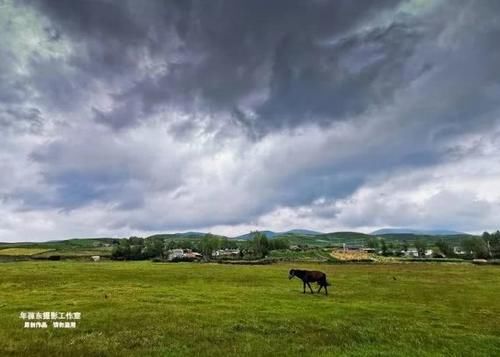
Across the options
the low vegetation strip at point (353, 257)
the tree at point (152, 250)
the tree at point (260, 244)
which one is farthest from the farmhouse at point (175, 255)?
the low vegetation strip at point (353, 257)

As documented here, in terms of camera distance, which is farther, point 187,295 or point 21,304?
point 187,295

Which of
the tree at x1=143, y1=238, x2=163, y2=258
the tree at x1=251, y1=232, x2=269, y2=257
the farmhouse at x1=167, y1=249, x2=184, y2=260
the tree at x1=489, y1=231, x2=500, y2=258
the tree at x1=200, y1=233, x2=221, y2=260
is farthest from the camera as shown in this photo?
the tree at x1=200, y1=233, x2=221, y2=260

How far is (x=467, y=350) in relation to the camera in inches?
615

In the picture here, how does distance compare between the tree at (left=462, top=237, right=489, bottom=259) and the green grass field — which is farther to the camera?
the tree at (left=462, top=237, right=489, bottom=259)

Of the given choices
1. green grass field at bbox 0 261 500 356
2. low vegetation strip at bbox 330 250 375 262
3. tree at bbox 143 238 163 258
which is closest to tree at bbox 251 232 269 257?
low vegetation strip at bbox 330 250 375 262

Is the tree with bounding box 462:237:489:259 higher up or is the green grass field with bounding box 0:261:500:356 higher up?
the tree with bounding box 462:237:489:259

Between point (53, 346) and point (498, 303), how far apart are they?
34.0 metres

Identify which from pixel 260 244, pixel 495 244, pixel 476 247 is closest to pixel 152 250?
pixel 260 244

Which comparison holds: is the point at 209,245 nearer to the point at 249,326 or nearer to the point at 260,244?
the point at 260,244

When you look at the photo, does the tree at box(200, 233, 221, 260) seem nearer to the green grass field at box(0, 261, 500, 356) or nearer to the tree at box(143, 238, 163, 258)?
the tree at box(143, 238, 163, 258)

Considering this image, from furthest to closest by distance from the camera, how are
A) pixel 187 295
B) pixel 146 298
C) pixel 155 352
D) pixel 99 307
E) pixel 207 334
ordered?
pixel 187 295 < pixel 146 298 < pixel 99 307 < pixel 207 334 < pixel 155 352

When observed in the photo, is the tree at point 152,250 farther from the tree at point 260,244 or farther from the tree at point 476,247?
the tree at point 476,247

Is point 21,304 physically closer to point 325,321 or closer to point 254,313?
point 254,313

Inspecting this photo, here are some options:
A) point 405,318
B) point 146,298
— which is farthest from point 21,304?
point 405,318
